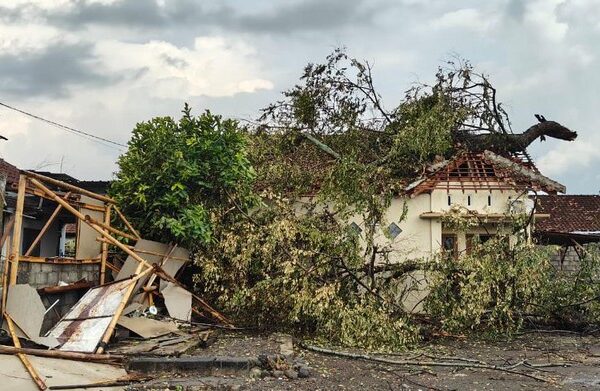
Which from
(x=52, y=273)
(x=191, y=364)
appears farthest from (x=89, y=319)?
(x=191, y=364)

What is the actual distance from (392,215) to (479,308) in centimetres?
375

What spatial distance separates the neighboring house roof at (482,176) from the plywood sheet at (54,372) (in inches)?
293

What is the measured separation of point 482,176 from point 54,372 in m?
9.28

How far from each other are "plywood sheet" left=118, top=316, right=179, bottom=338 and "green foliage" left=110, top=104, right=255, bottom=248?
1.83 m

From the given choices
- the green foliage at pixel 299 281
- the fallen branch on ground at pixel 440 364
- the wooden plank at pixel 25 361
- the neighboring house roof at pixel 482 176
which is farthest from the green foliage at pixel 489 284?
the wooden plank at pixel 25 361

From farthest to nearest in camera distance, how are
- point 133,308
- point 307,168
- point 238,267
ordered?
point 307,168 → point 238,267 → point 133,308

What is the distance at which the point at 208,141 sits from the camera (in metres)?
10.8

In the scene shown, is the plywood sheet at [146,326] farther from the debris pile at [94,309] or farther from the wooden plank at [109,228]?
the wooden plank at [109,228]

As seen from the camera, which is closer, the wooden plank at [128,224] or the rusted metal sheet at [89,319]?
the rusted metal sheet at [89,319]

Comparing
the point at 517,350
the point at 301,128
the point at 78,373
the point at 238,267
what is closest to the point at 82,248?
the point at 238,267

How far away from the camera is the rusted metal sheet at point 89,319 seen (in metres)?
7.27

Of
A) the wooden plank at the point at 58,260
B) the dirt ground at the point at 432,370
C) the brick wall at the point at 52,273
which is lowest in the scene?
the dirt ground at the point at 432,370

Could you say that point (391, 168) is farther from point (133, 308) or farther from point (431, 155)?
point (133, 308)

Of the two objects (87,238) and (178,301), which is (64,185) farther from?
(178,301)
